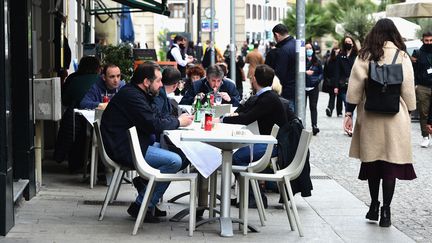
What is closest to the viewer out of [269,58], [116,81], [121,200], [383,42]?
[383,42]

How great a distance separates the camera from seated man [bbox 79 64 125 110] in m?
12.5

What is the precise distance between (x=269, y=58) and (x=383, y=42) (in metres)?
5.08

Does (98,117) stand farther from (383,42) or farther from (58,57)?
(58,57)

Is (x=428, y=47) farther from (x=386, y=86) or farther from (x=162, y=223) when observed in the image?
(x=162, y=223)

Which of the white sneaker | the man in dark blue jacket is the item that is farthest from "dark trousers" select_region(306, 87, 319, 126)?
the man in dark blue jacket

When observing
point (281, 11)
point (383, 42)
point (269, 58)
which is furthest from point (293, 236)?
point (281, 11)

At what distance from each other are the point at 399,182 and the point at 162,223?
4618mm

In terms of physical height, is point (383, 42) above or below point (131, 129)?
above

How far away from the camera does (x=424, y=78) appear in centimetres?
1820

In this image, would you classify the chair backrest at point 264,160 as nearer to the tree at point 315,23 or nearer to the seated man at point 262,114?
the seated man at point 262,114

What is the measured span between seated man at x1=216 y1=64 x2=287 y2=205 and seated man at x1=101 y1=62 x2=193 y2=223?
0.80m

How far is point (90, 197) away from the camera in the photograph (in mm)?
11539

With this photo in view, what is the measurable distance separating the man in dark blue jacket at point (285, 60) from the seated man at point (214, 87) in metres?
0.99

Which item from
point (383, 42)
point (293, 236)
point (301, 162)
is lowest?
point (293, 236)
